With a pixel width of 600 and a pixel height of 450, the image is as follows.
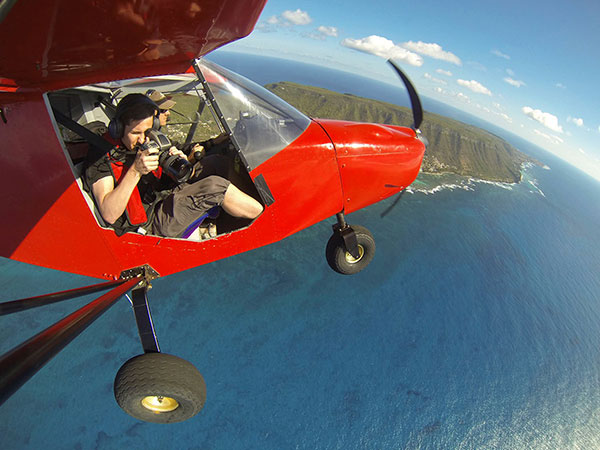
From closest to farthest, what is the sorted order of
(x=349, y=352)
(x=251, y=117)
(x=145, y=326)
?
1. (x=145, y=326)
2. (x=251, y=117)
3. (x=349, y=352)

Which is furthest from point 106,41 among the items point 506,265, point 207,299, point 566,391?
point 506,265

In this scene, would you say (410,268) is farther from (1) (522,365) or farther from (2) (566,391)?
(2) (566,391)

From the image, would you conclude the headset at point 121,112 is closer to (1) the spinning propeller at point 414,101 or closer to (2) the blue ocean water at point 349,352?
(1) the spinning propeller at point 414,101

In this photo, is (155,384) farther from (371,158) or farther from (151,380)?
(371,158)

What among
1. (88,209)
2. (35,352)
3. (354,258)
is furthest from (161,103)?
(354,258)

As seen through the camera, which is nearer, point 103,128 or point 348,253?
point 103,128

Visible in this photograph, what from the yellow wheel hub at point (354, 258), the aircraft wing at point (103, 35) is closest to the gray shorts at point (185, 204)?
the aircraft wing at point (103, 35)
